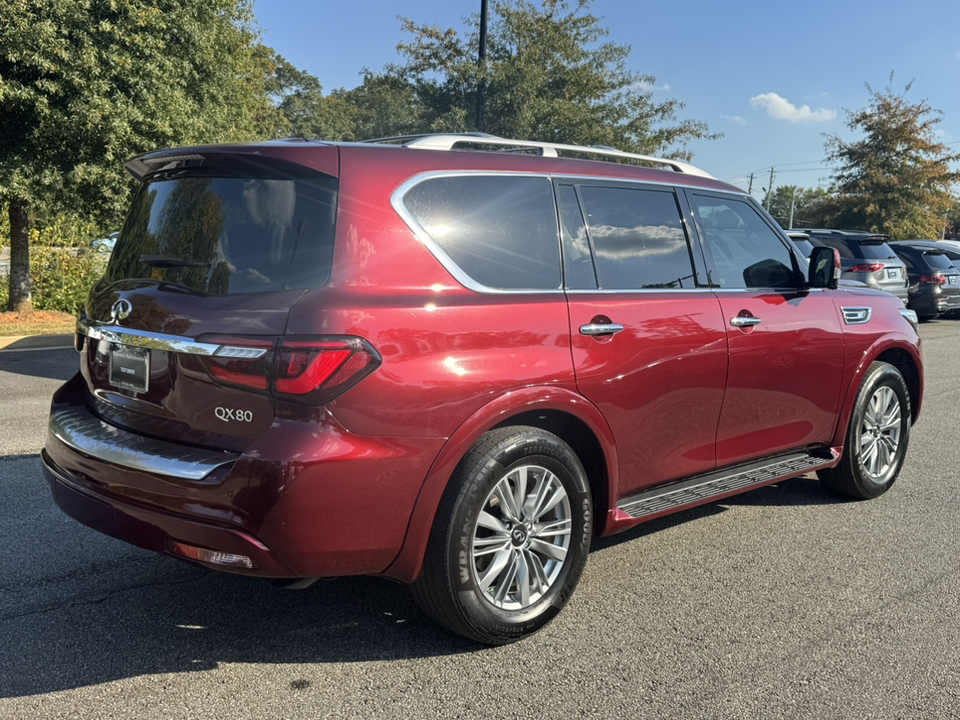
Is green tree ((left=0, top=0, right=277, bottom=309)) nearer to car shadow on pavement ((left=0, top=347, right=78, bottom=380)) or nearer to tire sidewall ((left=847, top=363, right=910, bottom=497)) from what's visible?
car shadow on pavement ((left=0, top=347, right=78, bottom=380))

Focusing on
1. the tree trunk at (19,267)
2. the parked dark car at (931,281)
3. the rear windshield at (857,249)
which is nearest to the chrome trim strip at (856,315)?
the rear windshield at (857,249)

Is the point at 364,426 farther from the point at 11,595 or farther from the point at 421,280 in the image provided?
the point at 11,595

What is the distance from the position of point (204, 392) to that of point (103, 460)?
0.53m

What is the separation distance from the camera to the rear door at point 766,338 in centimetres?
445

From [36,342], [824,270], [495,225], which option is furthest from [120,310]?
[36,342]

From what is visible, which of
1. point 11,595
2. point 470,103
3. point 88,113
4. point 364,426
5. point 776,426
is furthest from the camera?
point 470,103

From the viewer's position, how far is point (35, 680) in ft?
10.0

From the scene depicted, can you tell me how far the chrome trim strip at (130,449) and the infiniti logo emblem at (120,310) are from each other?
1.36 feet

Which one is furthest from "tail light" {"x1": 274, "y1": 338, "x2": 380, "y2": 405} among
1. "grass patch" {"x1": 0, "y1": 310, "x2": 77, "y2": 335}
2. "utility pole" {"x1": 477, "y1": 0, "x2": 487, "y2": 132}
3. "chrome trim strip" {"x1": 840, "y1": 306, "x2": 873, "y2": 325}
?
"utility pole" {"x1": 477, "y1": 0, "x2": 487, "y2": 132}

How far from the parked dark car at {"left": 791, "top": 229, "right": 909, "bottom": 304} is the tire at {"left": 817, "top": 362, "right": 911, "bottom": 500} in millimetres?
11408

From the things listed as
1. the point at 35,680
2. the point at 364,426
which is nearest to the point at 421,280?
the point at 364,426

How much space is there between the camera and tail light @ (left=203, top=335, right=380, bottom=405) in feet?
9.55

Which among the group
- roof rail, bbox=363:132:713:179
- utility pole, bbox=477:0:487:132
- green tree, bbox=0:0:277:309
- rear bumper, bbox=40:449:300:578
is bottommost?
rear bumper, bbox=40:449:300:578

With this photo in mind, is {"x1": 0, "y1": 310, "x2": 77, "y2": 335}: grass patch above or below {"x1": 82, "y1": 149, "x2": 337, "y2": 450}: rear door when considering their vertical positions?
below
